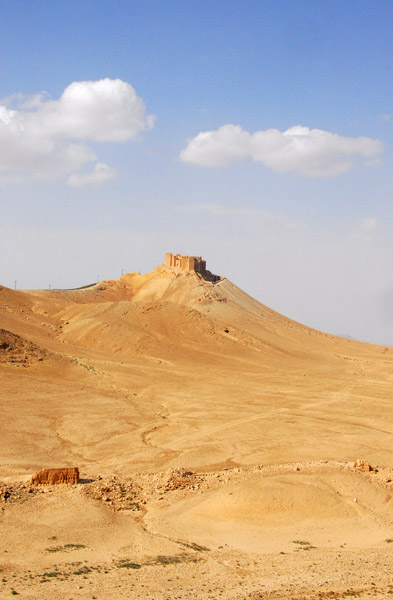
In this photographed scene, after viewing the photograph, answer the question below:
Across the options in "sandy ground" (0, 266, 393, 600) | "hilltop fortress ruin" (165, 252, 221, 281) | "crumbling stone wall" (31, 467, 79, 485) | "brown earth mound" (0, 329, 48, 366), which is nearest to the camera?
"sandy ground" (0, 266, 393, 600)

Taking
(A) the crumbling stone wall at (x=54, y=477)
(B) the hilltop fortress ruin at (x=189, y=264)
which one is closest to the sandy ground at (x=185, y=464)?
(A) the crumbling stone wall at (x=54, y=477)

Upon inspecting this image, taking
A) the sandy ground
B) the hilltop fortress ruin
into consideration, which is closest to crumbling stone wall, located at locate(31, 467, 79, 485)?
the sandy ground

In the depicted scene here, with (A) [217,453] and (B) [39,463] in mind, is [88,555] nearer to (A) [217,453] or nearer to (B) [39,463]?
(B) [39,463]

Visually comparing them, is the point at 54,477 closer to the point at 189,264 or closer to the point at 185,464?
the point at 185,464

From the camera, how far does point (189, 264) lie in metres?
81.2

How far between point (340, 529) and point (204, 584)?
5.02 m

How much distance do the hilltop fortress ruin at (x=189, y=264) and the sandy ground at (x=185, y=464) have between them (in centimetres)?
2052

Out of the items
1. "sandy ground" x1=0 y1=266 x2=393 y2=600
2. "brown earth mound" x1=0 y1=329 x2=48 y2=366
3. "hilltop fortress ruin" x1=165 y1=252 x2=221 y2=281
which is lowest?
"sandy ground" x1=0 y1=266 x2=393 y2=600

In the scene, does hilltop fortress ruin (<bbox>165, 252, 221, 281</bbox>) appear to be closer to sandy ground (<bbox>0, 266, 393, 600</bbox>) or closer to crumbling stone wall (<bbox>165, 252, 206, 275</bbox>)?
crumbling stone wall (<bbox>165, 252, 206, 275</bbox>)

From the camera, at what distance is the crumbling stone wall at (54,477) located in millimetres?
16078

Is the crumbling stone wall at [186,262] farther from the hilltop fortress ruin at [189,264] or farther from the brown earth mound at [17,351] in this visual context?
the brown earth mound at [17,351]

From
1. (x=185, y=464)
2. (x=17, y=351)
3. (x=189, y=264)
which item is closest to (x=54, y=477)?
(x=185, y=464)

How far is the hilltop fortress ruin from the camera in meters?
81.2

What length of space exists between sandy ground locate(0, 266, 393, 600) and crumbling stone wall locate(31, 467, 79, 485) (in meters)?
0.52
